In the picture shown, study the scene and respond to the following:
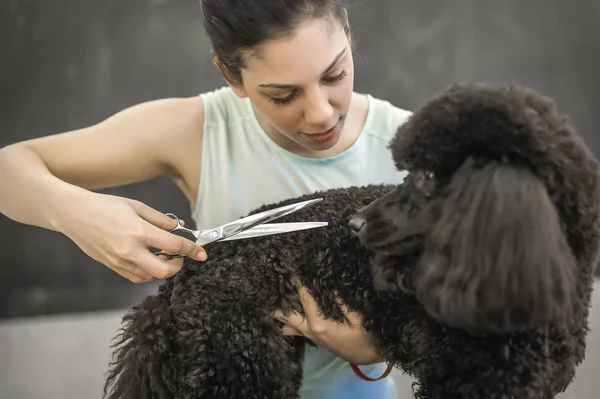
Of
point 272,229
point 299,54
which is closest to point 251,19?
point 299,54

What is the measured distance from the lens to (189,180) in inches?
46.3

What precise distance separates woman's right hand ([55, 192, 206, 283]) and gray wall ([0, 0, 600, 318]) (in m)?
0.80

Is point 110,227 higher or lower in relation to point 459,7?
lower

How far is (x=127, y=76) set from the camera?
5.13ft

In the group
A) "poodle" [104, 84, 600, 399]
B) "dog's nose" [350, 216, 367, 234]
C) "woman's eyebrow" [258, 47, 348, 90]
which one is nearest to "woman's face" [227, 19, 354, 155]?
"woman's eyebrow" [258, 47, 348, 90]

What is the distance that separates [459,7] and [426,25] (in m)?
0.11

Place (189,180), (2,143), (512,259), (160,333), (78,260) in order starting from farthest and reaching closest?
(78,260), (2,143), (189,180), (160,333), (512,259)

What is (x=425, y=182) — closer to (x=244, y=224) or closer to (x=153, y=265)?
(x=244, y=224)

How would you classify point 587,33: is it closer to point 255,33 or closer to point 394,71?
point 394,71

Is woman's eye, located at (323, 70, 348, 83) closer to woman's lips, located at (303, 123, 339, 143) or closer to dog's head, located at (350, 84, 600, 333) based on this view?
woman's lips, located at (303, 123, 339, 143)

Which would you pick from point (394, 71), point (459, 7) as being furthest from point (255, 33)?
point (459, 7)

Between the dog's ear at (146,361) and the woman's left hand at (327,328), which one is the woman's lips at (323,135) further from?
the dog's ear at (146,361)

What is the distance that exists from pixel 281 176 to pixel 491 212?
1.88 feet

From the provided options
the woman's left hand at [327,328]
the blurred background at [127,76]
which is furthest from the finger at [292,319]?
the blurred background at [127,76]
